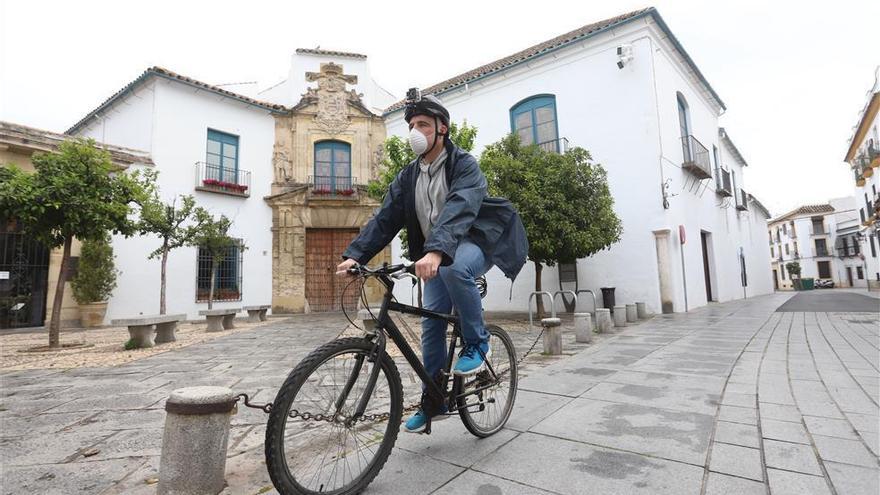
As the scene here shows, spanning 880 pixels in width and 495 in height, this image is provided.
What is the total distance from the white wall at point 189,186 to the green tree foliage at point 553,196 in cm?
896

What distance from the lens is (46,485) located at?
1.84m

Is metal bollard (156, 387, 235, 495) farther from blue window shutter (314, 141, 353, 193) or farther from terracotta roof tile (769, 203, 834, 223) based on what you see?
terracotta roof tile (769, 203, 834, 223)

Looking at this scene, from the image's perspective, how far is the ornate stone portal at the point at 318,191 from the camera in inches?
559

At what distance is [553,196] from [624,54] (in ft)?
16.9

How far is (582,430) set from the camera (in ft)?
7.50

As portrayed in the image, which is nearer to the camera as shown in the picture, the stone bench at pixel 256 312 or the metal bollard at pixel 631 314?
the metal bollard at pixel 631 314

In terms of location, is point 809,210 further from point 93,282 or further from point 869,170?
point 93,282

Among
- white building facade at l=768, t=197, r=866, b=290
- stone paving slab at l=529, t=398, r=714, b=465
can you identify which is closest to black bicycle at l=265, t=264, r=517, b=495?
stone paving slab at l=529, t=398, r=714, b=465

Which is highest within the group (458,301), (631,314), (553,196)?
(553,196)

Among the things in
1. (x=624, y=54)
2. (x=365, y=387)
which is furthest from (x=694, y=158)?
(x=365, y=387)

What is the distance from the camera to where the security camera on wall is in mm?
10695

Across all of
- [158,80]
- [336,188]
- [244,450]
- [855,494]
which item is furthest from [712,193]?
[158,80]

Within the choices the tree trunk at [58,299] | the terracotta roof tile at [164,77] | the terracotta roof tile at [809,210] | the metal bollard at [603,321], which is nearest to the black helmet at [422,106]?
the metal bollard at [603,321]

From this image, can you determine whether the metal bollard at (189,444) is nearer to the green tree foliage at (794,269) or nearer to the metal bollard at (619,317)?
the metal bollard at (619,317)
